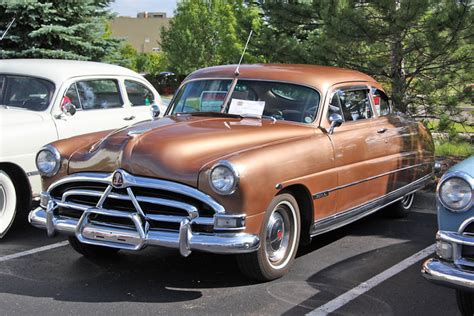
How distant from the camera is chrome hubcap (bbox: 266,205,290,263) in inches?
176

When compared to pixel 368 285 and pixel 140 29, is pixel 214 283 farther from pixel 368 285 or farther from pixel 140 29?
pixel 140 29

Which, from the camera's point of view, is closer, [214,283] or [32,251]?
[214,283]

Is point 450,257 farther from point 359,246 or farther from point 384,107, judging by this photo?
point 384,107

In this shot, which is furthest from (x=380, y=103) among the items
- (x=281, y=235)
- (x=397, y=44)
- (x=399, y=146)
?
(x=281, y=235)

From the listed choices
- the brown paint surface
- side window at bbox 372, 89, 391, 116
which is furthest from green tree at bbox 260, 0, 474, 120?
the brown paint surface

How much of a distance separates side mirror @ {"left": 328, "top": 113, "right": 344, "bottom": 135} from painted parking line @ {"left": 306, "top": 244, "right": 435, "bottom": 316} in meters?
1.30

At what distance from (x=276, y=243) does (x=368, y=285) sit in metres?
0.78

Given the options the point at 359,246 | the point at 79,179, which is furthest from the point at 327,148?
the point at 79,179

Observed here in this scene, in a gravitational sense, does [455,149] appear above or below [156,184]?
below

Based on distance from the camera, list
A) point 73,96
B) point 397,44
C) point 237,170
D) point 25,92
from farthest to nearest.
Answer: point 397,44
point 73,96
point 25,92
point 237,170

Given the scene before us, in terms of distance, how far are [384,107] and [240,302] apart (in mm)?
3282

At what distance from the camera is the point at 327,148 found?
505cm

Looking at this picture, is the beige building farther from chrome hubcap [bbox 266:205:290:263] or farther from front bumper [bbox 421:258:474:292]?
front bumper [bbox 421:258:474:292]

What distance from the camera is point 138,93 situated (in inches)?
308
